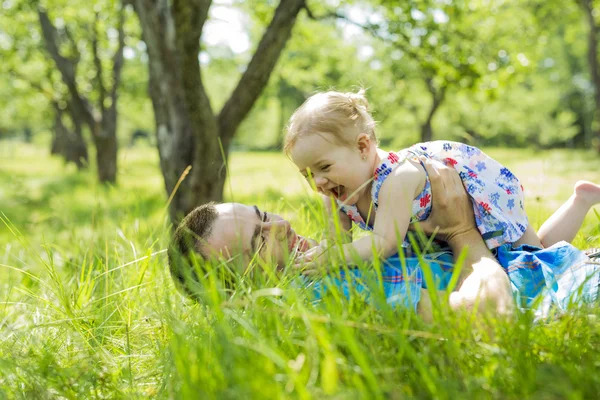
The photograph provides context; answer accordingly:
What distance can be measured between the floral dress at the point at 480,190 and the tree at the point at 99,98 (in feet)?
29.3

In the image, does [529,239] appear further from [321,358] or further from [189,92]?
[189,92]

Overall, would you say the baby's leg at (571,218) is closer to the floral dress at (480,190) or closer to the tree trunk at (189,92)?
the floral dress at (480,190)

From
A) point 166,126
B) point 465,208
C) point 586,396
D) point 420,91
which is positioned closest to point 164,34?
point 166,126

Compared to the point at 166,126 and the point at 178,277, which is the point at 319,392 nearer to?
the point at 178,277

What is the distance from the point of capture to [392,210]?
2.09m

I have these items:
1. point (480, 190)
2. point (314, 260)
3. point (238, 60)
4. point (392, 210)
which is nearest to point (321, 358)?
point (314, 260)

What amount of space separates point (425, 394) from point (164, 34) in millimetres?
4445

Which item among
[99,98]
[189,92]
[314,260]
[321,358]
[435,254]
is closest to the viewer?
[321,358]

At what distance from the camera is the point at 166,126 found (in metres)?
5.04

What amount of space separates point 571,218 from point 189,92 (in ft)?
11.5

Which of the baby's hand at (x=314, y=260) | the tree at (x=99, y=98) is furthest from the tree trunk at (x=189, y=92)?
the tree at (x=99, y=98)

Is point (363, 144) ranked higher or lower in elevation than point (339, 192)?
higher

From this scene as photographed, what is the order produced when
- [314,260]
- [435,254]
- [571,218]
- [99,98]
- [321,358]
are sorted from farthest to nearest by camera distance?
1. [99,98]
2. [571,218]
3. [435,254]
4. [314,260]
5. [321,358]

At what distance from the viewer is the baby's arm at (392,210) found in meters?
2.01
